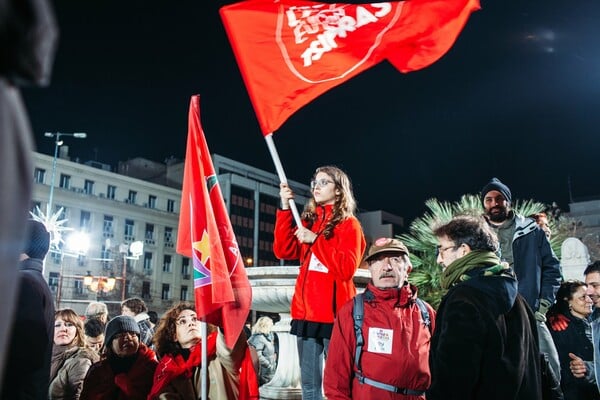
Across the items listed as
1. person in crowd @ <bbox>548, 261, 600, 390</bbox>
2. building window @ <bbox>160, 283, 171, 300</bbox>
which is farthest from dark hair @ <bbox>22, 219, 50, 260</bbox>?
building window @ <bbox>160, 283, 171, 300</bbox>

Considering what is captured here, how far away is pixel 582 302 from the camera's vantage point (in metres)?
5.84

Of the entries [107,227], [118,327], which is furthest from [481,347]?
[107,227]

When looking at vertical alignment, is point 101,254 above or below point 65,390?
above

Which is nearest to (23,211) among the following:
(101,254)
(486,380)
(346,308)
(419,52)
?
(486,380)

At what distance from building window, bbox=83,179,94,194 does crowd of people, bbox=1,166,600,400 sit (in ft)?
174

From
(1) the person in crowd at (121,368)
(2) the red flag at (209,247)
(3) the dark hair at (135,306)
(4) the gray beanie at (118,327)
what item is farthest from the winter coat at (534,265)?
(3) the dark hair at (135,306)

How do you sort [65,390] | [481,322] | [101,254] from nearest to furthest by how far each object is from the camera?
[481,322]
[65,390]
[101,254]

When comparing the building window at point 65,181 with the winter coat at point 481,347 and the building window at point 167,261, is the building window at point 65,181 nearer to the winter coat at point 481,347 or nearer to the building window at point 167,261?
the building window at point 167,261

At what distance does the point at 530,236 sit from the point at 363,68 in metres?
2.27

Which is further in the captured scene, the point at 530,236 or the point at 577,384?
the point at 577,384

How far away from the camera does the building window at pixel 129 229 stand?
192 ft

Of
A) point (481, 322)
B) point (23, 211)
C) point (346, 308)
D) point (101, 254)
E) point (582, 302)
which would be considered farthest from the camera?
point (101, 254)

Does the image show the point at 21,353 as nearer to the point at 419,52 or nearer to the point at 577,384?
the point at 419,52

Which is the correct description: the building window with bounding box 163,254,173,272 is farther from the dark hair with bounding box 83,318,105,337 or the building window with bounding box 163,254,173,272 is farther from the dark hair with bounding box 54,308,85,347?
the dark hair with bounding box 54,308,85,347
